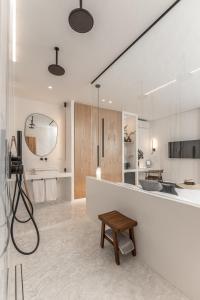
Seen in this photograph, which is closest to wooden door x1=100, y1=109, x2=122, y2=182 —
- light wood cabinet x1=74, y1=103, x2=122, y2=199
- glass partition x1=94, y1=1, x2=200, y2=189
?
light wood cabinet x1=74, y1=103, x2=122, y2=199

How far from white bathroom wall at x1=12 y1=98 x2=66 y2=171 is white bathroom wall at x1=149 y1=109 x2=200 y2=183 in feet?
11.4

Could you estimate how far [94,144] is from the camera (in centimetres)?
438

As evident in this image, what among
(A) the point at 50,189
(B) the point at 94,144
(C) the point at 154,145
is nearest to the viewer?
(A) the point at 50,189

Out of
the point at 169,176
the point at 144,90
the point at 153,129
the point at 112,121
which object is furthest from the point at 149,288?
the point at 153,129

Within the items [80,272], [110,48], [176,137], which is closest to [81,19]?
[110,48]

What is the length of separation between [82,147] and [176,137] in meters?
3.29

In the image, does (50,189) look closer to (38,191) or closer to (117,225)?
(38,191)

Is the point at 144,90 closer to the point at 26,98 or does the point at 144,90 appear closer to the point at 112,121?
the point at 112,121

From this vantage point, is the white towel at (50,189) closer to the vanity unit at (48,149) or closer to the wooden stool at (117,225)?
the vanity unit at (48,149)

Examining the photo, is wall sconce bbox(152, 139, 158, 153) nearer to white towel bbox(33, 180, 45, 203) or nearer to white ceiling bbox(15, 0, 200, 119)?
white ceiling bbox(15, 0, 200, 119)

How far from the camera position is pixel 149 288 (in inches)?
54.5

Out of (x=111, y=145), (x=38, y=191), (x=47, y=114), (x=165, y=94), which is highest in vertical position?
(x=165, y=94)

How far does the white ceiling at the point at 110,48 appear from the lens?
146cm

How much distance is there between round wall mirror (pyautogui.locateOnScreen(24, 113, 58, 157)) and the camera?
150 inches
